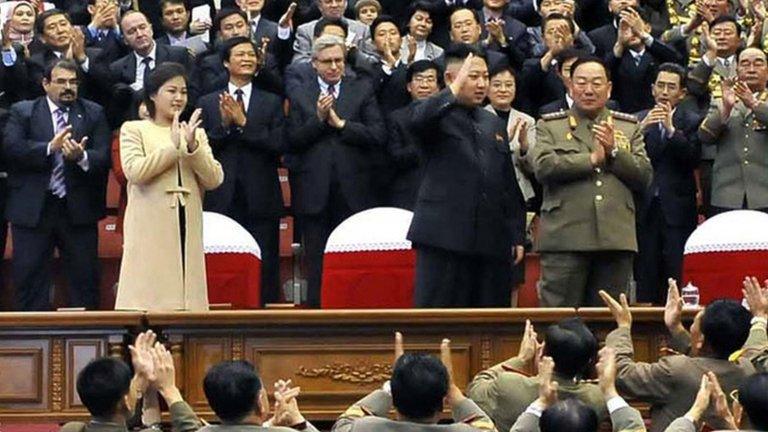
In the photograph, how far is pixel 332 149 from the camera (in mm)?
12359

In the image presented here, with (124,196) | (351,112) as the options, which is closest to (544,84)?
(351,112)

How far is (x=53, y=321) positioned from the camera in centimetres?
937

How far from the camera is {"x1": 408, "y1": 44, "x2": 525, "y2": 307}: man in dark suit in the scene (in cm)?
1020

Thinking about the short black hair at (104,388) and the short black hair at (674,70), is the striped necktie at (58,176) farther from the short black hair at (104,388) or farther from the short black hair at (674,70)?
the short black hair at (104,388)

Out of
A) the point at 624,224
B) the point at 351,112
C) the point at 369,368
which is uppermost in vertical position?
the point at 351,112

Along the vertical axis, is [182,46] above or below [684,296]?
above

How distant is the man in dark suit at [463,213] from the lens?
10195 mm

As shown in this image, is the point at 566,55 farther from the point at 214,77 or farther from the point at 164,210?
the point at 164,210

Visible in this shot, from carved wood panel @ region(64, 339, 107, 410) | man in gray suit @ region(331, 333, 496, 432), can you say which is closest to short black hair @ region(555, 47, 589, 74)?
carved wood panel @ region(64, 339, 107, 410)

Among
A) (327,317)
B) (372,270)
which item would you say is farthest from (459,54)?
(327,317)

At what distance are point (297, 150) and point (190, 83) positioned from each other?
3.48 feet

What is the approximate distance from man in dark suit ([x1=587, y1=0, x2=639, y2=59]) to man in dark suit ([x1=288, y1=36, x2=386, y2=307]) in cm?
221

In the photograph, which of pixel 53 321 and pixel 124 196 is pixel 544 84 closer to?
pixel 124 196

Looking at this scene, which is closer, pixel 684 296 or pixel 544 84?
pixel 684 296
